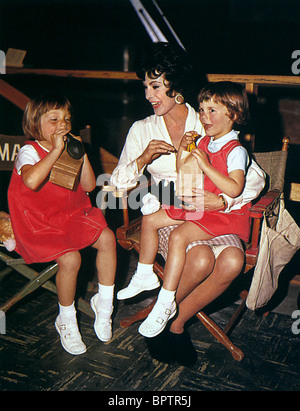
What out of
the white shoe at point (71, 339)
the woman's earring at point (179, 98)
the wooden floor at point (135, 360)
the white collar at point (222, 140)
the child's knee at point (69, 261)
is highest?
the woman's earring at point (179, 98)

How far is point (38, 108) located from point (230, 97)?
3.70 feet

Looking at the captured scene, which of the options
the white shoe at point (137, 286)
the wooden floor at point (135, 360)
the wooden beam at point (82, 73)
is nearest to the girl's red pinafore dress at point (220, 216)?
the white shoe at point (137, 286)

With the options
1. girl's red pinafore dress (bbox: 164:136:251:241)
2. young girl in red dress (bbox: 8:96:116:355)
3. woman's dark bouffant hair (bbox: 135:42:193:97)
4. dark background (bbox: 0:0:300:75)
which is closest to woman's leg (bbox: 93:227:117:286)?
young girl in red dress (bbox: 8:96:116:355)

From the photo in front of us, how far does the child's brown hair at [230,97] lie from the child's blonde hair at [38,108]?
84cm

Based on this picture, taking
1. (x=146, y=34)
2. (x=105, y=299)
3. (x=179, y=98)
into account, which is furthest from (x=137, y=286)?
(x=146, y=34)

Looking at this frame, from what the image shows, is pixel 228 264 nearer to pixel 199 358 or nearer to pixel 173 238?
pixel 173 238

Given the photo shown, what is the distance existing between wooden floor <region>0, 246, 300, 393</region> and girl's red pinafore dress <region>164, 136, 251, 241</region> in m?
0.77

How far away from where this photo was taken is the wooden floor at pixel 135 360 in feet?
8.01

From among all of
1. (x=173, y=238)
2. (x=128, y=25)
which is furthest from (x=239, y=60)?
(x=173, y=238)

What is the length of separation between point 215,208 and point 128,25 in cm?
679

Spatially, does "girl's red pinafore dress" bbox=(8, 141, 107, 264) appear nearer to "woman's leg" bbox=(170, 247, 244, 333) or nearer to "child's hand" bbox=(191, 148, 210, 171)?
"woman's leg" bbox=(170, 247, 244, 333)

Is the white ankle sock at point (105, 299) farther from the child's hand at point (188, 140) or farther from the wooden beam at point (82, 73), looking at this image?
the wooden beam at point (82, 73)

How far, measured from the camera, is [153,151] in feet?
8.63

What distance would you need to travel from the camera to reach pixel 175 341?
2.68 metres
